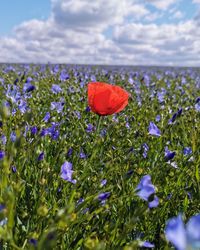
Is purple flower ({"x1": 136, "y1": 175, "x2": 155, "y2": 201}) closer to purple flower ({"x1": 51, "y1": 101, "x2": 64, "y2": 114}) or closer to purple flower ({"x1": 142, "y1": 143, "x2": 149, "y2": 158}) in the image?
purple flower ({"x1": 142, "y1": 143, "x2": 149, "y2": 158})

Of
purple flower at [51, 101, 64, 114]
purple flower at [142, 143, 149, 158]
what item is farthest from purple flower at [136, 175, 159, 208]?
purple flower at [51, 101, 64, 114]

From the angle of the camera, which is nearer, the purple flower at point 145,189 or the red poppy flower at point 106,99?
the purple flower at point 145,189

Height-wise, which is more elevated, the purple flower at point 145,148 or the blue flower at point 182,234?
the blue flower at point 182,234

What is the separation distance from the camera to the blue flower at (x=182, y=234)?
0.65 meters

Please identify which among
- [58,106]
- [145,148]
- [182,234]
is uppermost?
[182,234]

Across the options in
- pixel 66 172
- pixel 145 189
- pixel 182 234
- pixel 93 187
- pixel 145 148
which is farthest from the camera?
pixel 145 148

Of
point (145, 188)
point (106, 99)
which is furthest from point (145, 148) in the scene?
point (145, 188)

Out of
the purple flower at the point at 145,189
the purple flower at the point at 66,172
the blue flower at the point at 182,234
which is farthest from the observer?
the purple flower at the point at 66,172

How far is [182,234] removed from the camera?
655 millimetres

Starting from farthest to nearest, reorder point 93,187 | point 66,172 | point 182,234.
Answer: point 66,172 < point 93,187 < point 182,234

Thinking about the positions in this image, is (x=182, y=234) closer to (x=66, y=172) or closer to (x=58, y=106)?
(x=66, y=172)

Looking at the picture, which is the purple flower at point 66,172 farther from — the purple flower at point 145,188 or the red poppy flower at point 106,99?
the purple flower at point 145,188

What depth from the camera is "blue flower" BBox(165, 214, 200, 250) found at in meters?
0.65

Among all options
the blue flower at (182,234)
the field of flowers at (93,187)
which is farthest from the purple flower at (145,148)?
the blue flower at (182,234)
